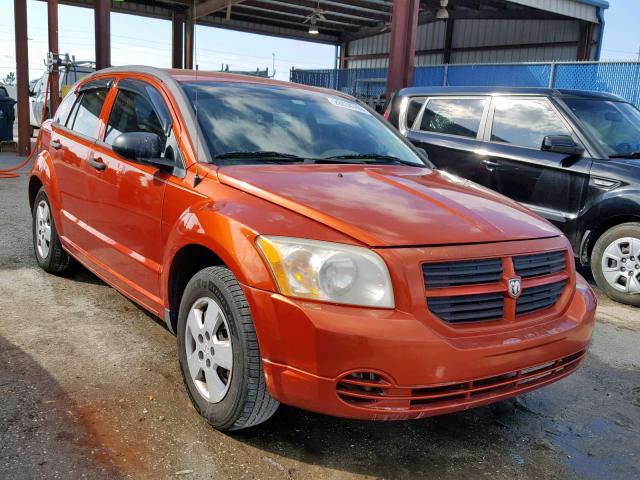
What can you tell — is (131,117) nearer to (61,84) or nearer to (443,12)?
(61,84)

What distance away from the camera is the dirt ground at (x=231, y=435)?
2398 millimetres

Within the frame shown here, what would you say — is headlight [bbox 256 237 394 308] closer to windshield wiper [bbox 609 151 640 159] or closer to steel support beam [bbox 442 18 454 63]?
windshield wiper [bbox 609 151 640 159]

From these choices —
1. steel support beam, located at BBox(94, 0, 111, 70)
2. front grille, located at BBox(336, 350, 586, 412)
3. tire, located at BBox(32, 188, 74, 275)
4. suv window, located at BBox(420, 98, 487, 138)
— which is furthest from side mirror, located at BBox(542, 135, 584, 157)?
steel support beam, located at BBox(94, 0, 111, 70)

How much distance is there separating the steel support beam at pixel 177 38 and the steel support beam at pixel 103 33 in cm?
845

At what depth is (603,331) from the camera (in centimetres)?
432

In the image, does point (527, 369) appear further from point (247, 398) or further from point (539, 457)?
point (247, 398)

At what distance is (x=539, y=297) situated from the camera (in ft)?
8.36

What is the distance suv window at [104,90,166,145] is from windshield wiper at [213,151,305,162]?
0.44m

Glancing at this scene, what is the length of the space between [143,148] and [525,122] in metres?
4.16

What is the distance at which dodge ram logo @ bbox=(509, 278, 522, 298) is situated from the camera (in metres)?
2.38

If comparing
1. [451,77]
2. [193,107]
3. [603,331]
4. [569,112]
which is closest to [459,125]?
[569,112]

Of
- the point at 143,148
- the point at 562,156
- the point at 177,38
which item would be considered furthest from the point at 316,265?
the point at 177,38

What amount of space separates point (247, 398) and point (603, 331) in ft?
10.0

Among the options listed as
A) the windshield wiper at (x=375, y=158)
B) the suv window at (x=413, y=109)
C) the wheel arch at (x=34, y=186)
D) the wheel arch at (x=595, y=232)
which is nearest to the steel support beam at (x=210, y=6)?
the suv window at (x=413, y=109)
